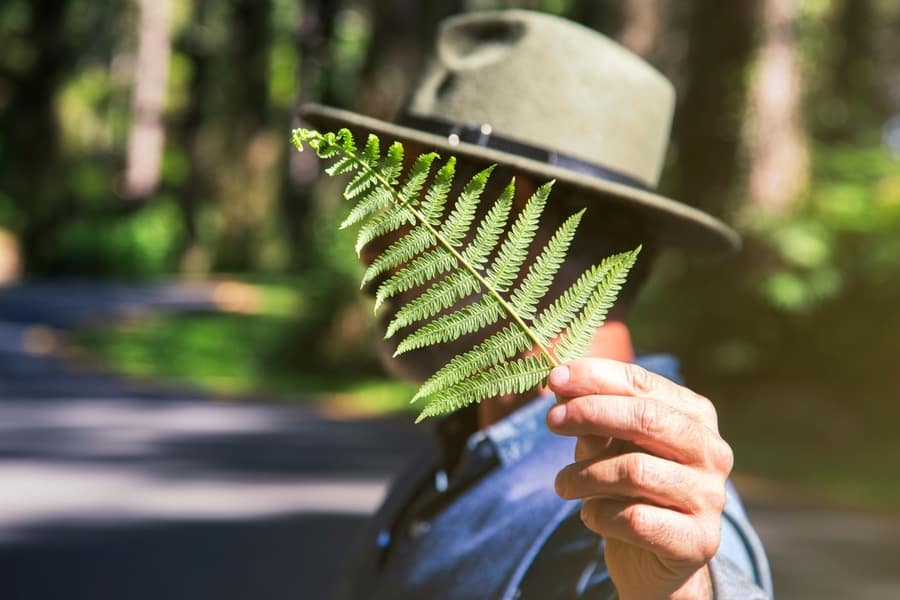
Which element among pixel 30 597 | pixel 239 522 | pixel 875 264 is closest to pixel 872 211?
pixel 875 264

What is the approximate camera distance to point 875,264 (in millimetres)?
11461

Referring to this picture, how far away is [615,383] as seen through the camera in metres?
1.11

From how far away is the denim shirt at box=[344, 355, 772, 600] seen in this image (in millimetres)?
1562

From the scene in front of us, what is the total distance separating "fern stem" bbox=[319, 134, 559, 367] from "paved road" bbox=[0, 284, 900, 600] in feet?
19.7

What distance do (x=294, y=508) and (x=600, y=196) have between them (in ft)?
25.0

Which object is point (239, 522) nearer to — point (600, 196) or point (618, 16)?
point (600, 196)

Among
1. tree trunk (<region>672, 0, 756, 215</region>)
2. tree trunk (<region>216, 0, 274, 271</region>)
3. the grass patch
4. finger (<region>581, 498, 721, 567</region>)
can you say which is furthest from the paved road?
tree trunk (<region>216, 0, 274, 271</region>)

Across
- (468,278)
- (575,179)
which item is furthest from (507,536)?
(468,278)

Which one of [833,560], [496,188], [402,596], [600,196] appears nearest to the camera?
[496,188]

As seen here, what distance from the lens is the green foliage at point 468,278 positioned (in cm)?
112

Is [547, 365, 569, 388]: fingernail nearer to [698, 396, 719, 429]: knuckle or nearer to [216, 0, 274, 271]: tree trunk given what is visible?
[698, 396, 719, 429]: knuckle

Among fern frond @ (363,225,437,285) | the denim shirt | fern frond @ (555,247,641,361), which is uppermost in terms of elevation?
fern frond @ (363,225,437,285)

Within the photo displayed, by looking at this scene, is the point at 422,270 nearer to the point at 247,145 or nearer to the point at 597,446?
the point at 597,446

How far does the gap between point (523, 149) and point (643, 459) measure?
815 mm
